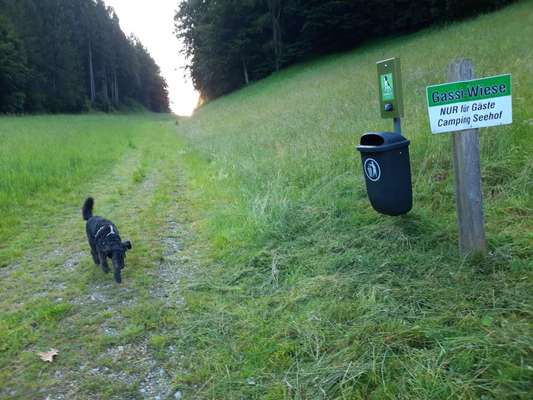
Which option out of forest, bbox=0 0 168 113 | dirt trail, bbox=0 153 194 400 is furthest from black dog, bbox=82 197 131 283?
forest, bbox=0 0 168 113

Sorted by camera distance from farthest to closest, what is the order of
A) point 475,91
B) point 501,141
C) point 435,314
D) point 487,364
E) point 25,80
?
1. point 25,80
2. point 501,141
3. point 475,91
4. point 435,314
5. point 487,364

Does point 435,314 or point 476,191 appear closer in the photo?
point 435,314

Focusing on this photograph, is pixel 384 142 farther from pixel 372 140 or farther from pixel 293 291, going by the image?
pixel 293 291

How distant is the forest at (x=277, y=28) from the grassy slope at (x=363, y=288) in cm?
2634

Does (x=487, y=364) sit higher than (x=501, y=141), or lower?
lower

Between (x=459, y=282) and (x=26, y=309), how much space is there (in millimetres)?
3750

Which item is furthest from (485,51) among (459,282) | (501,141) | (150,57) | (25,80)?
(150,57)

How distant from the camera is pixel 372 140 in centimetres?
369

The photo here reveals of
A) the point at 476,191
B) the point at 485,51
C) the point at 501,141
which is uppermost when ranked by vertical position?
the point at 485,51

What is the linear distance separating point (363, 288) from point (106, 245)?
8.46ft

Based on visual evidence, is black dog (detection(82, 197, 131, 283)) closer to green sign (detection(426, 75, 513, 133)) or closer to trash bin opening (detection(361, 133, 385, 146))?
trash bin opening (detection(361, 133, 385, 146))

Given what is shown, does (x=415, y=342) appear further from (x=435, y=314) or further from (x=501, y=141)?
(x=501, y=141)

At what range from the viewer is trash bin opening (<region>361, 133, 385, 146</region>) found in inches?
139

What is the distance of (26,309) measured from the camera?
3531 mm
